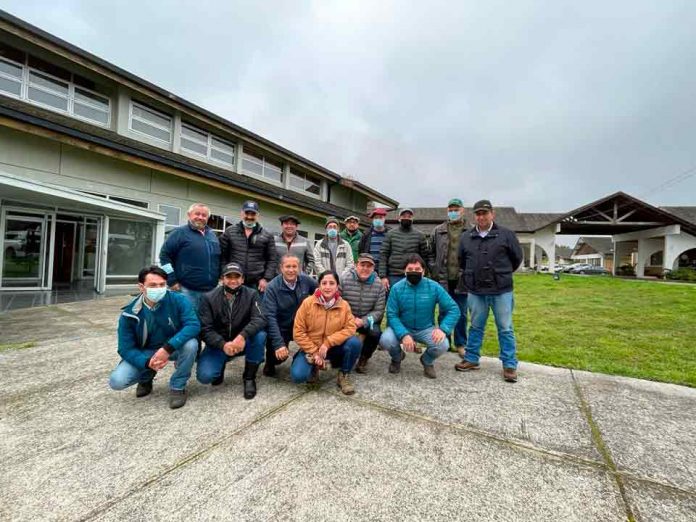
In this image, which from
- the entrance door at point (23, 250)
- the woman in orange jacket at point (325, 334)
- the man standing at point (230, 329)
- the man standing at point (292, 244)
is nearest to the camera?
the man standing at point (230, 329)

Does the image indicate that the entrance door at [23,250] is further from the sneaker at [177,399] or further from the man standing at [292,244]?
the sneaker at [177,399]

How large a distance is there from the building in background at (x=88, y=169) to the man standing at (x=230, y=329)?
6.37 m

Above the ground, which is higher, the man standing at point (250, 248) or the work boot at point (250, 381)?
the man standing at point (250, 248)

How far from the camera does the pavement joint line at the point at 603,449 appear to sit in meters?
1.62

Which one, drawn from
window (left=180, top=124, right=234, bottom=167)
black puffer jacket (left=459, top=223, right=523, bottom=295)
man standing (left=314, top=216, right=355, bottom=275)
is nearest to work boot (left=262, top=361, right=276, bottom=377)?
man standing (left=314, top=216, right=355, bottom=275)

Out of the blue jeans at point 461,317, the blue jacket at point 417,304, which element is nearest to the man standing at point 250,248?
the blue jacket at point 417,304

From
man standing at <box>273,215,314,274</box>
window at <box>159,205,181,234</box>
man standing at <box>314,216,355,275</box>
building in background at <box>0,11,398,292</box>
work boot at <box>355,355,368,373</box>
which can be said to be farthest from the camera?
window at <box>159,205,181,234</box>

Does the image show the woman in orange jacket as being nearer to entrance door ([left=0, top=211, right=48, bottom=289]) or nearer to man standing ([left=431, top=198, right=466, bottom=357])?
man standing ([left=431, top=198, right=466, bottom=357])

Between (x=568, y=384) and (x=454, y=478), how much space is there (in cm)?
220

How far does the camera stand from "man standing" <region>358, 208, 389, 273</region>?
15.1 feet

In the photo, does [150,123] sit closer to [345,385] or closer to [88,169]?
[88,169]

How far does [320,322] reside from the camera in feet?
10.1

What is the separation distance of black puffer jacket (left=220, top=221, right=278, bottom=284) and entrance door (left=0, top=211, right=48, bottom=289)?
8140 mm

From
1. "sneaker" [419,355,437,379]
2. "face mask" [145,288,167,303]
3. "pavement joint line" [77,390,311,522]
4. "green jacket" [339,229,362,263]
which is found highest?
"green jacket" [339,229,362,263]
